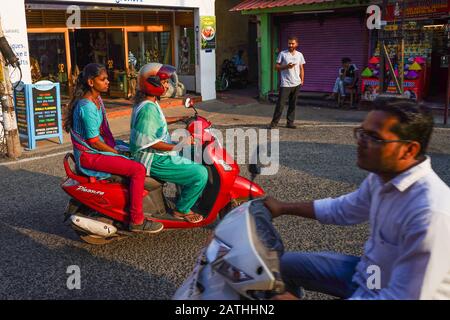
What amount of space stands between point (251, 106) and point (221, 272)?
12.3m

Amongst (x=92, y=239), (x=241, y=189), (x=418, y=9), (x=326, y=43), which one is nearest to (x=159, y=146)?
(x=241, y=189)

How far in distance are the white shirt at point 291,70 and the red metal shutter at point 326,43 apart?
412cm

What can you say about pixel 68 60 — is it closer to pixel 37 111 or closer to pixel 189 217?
pixel 37 111

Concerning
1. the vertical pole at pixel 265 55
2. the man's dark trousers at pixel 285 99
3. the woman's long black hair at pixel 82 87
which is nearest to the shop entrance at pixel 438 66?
the man's dark trousers at pixel 285 99

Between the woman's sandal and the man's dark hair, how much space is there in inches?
106

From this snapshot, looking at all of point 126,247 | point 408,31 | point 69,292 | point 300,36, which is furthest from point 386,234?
point 300,36

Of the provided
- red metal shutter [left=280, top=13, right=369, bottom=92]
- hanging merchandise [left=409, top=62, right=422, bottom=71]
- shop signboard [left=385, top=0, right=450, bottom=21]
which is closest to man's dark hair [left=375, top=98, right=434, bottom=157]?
shop signboard [left=385, top=0, right=450, bottom=21]

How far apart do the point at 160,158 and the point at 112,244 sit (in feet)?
3.05

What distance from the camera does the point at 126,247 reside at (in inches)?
178

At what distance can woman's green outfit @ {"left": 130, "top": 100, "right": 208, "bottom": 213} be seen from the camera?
4.33 metres

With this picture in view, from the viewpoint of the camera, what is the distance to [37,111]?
8.71m

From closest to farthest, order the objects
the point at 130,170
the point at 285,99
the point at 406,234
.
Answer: the point at 406,234 < the point at 130,170 < the point at 285,99

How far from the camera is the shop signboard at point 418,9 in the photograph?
11.3 meters

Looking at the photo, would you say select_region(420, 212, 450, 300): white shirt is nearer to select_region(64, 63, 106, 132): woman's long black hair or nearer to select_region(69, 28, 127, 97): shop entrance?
select_region(64, 63, 106, 132): woman's long black hair
